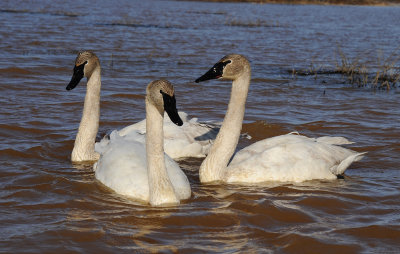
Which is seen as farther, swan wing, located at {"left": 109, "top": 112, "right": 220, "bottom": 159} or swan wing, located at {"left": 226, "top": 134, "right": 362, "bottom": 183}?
swan wing, located at {"left": 109, "top": 112, "right": 220, "bottom": 159}

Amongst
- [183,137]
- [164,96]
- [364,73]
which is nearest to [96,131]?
[183,137]

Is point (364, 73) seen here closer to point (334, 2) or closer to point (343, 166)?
point (343, 166)

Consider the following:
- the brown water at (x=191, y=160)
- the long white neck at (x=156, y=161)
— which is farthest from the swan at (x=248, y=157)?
the long white neck at (x=156, y=161)

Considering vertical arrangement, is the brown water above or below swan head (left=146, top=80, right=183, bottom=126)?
below

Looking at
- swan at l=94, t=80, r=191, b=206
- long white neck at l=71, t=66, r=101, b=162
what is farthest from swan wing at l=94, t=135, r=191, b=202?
long white neck at l=71, t=66, r=101, b=162

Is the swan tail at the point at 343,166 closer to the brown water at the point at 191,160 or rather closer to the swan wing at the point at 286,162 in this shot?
the swan wing at the point at 286,162

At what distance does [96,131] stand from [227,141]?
5.80ft

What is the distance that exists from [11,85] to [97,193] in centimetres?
609

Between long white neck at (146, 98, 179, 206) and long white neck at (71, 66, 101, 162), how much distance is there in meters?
2.04

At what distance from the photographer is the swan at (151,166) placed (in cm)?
575

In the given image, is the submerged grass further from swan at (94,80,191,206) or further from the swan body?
swan at (94,80,191,206)

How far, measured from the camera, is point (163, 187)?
604cm

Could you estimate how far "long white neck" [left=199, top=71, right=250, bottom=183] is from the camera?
711 centimetres

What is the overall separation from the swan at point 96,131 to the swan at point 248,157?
994 millimetres
